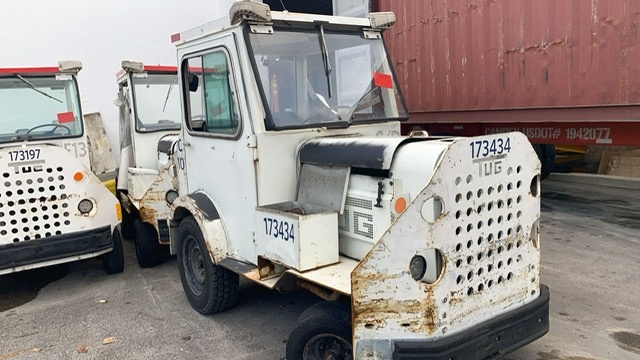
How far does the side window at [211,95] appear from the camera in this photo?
3.81 meters

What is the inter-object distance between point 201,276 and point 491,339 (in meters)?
2.57

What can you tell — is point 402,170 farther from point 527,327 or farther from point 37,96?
point 37,96

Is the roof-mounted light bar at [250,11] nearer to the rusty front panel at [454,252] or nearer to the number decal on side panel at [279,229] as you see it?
the number decal on side panel at [279,229]

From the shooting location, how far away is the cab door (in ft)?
12.1

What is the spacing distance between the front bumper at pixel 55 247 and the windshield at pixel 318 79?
8.93ft

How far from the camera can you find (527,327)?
2906 mm

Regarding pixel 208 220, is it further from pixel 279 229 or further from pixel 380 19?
pixel 380 19

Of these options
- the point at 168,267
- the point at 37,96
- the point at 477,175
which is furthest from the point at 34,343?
the point at 477,175

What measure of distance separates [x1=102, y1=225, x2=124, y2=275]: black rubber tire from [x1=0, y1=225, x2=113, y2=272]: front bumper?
220mm

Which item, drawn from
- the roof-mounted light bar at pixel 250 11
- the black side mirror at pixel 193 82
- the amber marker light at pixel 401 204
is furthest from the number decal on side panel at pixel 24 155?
the amber marker light at pixel 401 204

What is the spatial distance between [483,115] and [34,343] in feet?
19.0

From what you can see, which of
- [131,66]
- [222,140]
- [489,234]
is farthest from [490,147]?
[131,66]

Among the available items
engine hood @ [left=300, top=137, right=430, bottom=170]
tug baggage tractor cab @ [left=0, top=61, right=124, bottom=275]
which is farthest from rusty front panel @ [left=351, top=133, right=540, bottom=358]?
tug baggage tractor cab @ [left=0, top=61, right=124, bottom=275]

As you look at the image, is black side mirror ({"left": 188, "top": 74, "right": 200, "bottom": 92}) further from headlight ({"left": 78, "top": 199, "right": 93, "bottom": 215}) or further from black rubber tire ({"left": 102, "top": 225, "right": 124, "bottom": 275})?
black rubber tire ({"left": 102, "top": 225, "right": 124, "bottom": 275})
